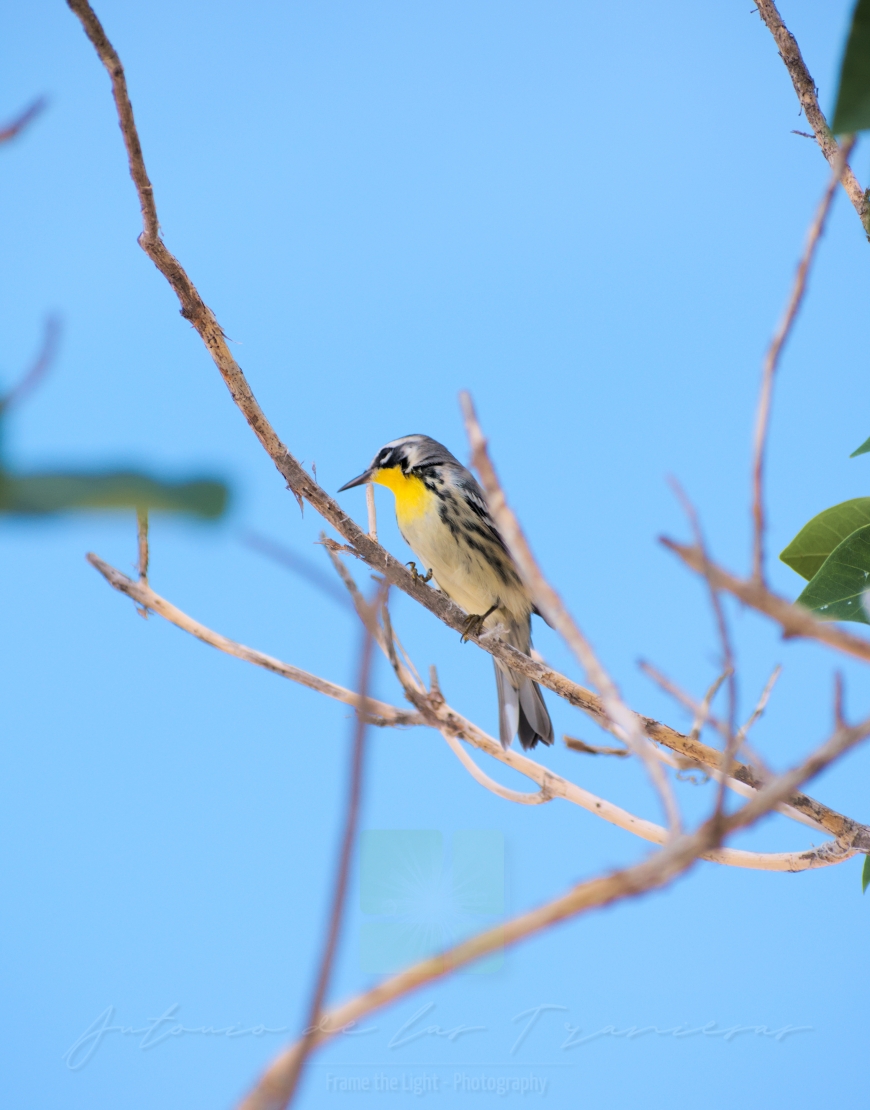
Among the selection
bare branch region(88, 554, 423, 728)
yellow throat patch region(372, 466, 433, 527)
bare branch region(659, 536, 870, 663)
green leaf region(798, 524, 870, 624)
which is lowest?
bare branch region(659, 536, 870, 663)

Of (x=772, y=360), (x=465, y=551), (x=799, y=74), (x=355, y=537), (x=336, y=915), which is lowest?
(x=336, y=915)

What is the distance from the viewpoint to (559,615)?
1.47 ft

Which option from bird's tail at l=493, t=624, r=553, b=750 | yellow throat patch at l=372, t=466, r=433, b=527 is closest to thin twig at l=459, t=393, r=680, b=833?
bird's tail at l=493, t=624, r=553, b=750

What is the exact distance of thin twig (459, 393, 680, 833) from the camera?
16.4 inches

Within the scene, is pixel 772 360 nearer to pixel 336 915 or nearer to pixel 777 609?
pixel 777 609

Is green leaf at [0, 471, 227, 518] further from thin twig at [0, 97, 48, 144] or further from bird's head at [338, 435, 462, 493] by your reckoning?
bird's head at [338, 435, 462, 493]

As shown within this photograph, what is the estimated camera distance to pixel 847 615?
3.24ft

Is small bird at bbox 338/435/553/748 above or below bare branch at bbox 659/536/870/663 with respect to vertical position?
above

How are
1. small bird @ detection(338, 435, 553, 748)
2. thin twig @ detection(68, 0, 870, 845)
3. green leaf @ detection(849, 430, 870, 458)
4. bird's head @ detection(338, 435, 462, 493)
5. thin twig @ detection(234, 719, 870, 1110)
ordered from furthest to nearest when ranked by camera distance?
bird's head @ detection(338, 435, 462, 493) → small bird @ detection(338, 435, 553, 748) → thin twig @ detection(68, 0, 870, 845) → green leaf @ detection(849, 430, 870, 458) → thin twig @ detection(234, 719, 870, 1110)

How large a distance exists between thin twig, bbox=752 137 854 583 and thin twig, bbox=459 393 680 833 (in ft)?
0.28

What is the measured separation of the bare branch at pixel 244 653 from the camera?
59.7 inches

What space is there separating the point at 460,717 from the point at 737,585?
122cm

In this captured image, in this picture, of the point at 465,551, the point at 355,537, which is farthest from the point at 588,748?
the point at 465,551

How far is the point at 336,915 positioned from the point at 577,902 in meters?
0.08
